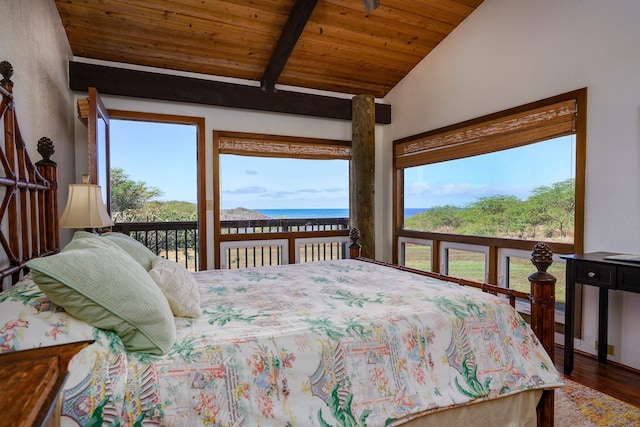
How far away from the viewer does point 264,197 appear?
18.2ft

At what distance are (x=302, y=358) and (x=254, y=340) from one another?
179 mm

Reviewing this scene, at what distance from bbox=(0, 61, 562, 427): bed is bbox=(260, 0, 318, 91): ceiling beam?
232cm

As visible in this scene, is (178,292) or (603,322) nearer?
(178,292)

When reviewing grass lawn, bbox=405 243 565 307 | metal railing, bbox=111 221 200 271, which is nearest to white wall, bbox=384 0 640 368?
grass lawn, bbox=405 243 565 307

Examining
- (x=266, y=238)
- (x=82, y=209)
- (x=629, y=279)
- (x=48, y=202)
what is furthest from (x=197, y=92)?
(x=629, y=279)

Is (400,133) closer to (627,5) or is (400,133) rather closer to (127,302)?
(627,5)

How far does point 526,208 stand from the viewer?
3344mm

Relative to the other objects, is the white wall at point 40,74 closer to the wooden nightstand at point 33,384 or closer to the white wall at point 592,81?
the wooden nightstand at point 33,384

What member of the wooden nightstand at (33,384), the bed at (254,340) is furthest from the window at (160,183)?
the wooden nightstand at (33,384)

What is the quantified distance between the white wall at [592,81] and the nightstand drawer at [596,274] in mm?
447

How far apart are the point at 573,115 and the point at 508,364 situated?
2.25 meters

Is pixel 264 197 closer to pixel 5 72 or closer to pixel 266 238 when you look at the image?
pixel 266 238

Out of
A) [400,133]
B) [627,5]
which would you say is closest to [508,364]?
[627,5]

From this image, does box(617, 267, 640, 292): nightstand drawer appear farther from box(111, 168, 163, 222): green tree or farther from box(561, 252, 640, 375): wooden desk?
box(111, 168, 163, 222): green tree
